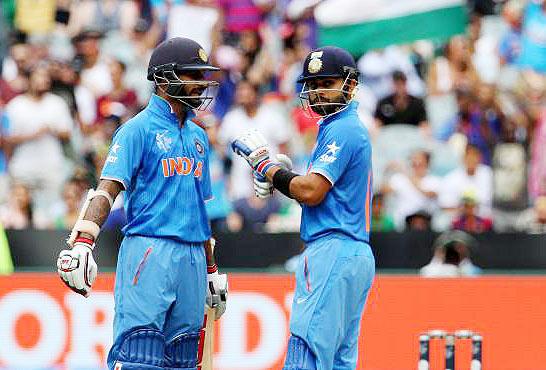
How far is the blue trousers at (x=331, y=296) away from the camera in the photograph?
24.7ft

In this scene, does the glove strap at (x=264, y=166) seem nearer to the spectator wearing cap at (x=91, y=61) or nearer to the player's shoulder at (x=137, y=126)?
the player's shoulder at (x=137, y=126)

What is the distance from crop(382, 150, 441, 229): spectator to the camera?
14320mm

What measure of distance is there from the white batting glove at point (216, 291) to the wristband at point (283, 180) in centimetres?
72

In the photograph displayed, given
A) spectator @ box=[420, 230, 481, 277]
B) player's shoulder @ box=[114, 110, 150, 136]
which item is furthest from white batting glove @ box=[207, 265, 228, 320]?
spectator @ box=[420, 230, 481, 277]

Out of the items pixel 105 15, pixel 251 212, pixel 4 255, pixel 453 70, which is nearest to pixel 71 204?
pixel 4 255

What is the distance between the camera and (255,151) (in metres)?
8.02

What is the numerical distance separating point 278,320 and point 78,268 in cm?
522

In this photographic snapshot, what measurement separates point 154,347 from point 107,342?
481cm

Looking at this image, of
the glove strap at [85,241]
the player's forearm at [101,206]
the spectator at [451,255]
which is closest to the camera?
the glove strap at [85,241]

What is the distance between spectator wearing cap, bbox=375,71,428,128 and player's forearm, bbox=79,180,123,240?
8.06 metres

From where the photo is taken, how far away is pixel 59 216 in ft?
47.2

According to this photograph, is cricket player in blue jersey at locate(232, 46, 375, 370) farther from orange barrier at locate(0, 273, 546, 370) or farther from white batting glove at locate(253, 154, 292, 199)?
orange barrier at locate(0, 273, 546, 370)

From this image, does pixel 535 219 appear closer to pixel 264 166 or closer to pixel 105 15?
pixel 105 15

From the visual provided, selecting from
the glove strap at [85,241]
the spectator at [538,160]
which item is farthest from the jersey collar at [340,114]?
the spectator at [538,160]
